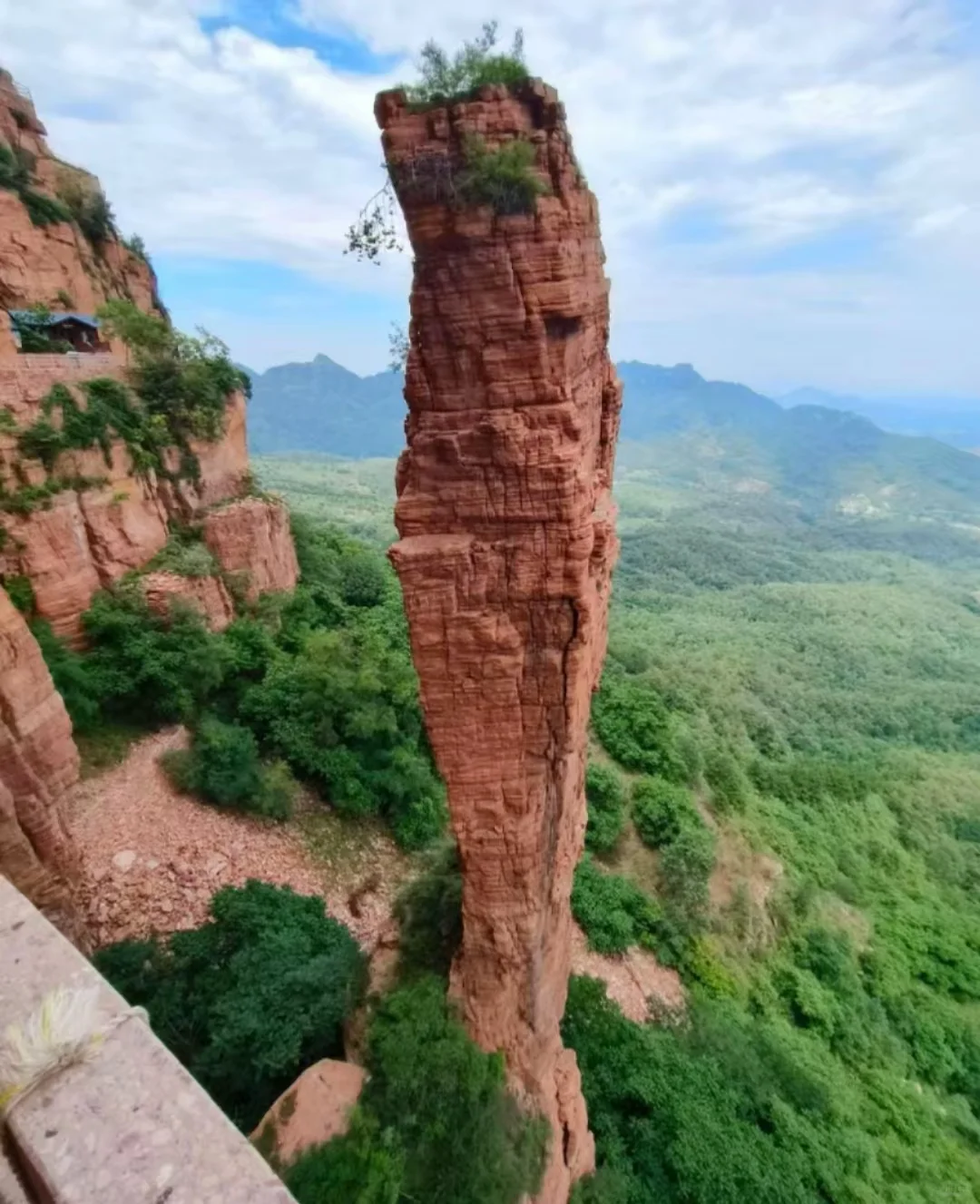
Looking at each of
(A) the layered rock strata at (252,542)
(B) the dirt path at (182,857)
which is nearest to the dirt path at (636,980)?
(B) the dirt path at (182,857)

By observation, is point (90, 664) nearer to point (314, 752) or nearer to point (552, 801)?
point (314, 752)

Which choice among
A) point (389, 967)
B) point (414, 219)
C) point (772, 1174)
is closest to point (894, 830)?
point (772, 1174)

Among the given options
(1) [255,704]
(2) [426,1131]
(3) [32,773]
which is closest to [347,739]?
(1) [255,704]

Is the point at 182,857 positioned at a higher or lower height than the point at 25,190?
lower

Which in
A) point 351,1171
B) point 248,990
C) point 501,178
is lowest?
point 248,990

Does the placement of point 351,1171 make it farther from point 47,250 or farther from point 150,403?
point 47,250

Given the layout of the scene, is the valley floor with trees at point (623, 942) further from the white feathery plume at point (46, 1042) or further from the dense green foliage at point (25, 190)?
the dense green foliage at point (25, 190)

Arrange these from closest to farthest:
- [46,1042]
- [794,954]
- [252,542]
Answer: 1. [46,1042]
2. [794,954]
3. [252,542]

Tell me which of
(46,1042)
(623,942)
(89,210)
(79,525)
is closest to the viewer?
(46,1042)
